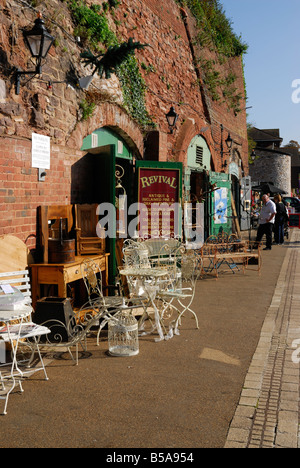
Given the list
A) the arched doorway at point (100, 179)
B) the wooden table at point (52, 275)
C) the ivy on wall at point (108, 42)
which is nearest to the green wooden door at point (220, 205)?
the ivy on wall at point (108, 42)

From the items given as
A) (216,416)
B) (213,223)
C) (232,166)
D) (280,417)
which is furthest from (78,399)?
(232,166)

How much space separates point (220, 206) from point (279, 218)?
258cm

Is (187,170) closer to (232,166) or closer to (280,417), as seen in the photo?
(232,166)

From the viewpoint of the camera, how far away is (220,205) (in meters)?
15.0

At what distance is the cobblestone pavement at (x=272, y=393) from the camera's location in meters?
3.22

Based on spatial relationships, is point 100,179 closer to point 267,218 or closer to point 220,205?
point 267,218

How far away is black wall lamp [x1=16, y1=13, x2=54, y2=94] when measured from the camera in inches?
221

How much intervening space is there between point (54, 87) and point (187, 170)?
6.52m

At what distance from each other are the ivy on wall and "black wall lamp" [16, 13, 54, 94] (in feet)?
6.30

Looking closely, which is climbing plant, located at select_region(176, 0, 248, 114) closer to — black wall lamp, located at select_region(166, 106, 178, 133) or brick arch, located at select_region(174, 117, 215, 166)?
brick arch, located at select_region(174, 117, 215, 166)

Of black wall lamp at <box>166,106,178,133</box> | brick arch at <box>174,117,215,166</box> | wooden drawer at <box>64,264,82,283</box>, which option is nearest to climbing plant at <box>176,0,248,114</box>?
brick arch at <box>174,117,215,166</box>

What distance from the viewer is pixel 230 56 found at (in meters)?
18.4

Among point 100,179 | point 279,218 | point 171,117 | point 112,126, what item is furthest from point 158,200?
point 279,218

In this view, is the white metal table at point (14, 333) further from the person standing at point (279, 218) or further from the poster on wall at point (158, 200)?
the person standing at point (279, 218)
